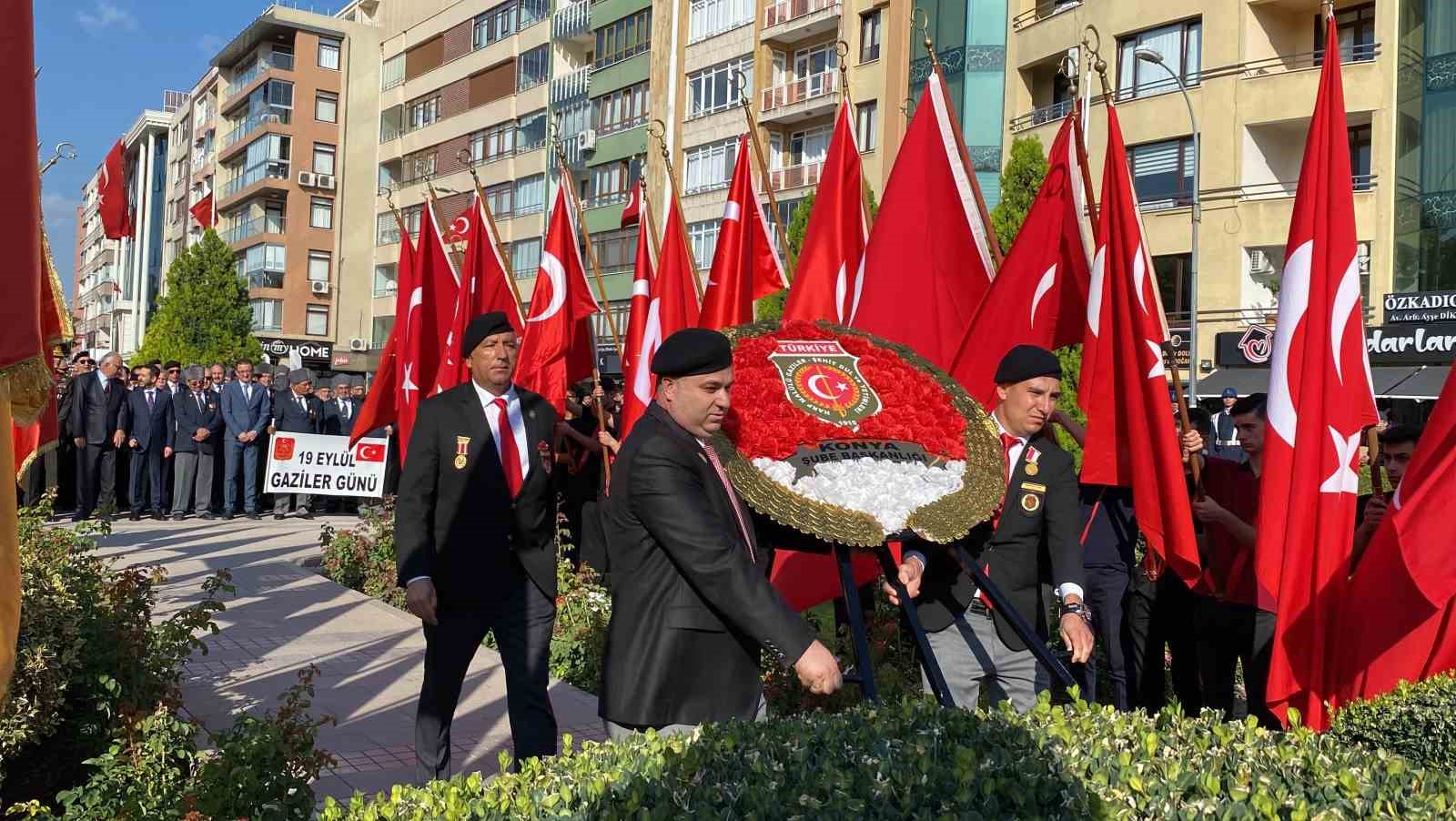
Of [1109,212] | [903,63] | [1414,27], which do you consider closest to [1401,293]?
[1414,27]

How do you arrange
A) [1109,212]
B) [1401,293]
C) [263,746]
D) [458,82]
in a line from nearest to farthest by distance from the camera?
[263,746]
[1109,212]
[1401,293]
[458,82]

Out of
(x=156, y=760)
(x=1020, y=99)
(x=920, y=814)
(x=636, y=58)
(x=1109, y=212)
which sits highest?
(x=636, y=58)

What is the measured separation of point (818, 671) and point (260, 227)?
76.6 m

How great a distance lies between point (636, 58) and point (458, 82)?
14097 mm

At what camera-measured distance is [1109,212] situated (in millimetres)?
6941

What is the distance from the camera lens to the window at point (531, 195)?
54.2 meters

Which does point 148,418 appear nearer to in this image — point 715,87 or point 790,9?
point 790,9

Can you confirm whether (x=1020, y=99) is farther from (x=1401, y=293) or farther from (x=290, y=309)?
(x=290, y=309)

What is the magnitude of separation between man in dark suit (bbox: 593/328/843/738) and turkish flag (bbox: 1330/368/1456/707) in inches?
100

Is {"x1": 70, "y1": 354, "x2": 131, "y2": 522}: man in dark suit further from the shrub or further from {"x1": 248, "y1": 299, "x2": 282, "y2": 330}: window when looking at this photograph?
{"x1": 248, "y1": 299, "x2": 282, "y2": 330}: window

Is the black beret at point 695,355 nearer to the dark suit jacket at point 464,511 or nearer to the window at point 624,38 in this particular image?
the dark suit jacket at point 464,511

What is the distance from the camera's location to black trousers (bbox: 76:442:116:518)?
1752 cm

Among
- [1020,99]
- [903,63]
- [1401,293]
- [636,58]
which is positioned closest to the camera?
[1401,293]

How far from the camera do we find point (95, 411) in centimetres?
1748
